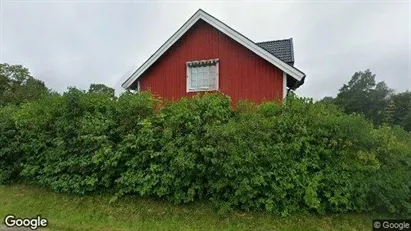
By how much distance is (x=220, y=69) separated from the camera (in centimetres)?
1146

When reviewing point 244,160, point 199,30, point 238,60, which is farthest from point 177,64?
point 244,160

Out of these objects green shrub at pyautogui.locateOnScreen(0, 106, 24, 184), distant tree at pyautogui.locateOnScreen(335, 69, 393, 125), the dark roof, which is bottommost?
green shrub at pyautogui.locateOnScreen(0, 106, 24, 184)

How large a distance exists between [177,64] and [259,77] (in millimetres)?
3725

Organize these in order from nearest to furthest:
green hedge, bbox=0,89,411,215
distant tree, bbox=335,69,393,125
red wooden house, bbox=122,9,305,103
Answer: green hedge, bbox=0,89,411,215
red wooden house, bbox=122,9,305,103
distant tree, bbox=335,69,393,125

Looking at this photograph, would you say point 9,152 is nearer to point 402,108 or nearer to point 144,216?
point 144,216

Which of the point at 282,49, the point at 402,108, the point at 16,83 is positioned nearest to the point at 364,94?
the point at 402,108

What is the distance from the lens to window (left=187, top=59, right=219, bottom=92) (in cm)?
1159

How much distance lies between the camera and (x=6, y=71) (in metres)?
36.1

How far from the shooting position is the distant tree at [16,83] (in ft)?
101

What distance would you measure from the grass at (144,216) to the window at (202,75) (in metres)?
6.60

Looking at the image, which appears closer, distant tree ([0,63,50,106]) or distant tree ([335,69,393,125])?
distant tree ([0,63,50,106])

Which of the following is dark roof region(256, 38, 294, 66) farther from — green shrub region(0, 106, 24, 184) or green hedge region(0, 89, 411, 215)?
green shrub region(0, 106, 24, 184)

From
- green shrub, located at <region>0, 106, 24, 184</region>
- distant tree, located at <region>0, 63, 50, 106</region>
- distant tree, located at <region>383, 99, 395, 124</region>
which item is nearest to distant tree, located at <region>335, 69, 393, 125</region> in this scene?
distant tree, located at <region>383, 99, 395, 124</region>

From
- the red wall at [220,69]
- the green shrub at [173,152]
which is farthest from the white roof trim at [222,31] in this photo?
the green shrub at [173,152]
